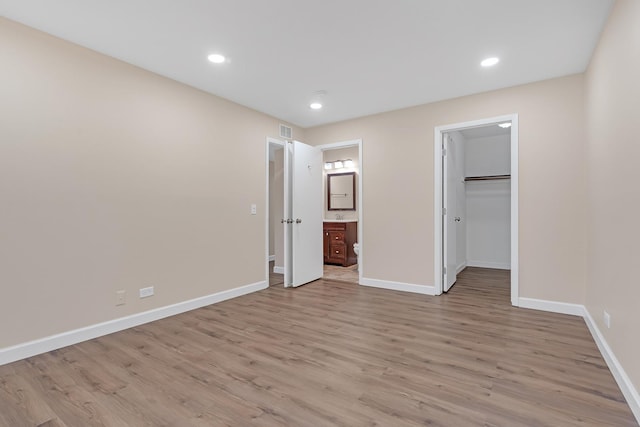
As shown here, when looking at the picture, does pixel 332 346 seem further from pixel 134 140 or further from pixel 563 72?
pixel 563 72

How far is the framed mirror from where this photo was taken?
6.42 meters

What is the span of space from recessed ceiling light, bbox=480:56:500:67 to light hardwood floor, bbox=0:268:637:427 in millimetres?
2508

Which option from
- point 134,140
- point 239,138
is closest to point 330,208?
point 239,138

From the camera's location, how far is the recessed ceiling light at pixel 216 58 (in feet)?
9.10

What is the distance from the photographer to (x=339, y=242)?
6.00m

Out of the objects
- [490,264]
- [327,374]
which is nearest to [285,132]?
[327,374]

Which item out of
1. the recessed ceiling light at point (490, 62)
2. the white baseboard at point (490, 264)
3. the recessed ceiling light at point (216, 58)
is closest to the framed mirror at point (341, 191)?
the white baseboard at point (490, 264)

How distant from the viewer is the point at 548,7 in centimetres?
211

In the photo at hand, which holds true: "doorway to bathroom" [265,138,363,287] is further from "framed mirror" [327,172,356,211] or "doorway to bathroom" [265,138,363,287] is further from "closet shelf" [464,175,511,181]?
"closet shelf" [464,175,511,181]

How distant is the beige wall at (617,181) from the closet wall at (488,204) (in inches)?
121

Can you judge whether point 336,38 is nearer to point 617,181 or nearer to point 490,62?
point 490,62

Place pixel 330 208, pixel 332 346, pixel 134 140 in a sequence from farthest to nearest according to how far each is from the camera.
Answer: pixel 330 208 < pixel 134 140 < pixel 332 346

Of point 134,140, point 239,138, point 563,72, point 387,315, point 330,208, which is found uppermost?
point 563,72

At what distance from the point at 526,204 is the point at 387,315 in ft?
6.54
